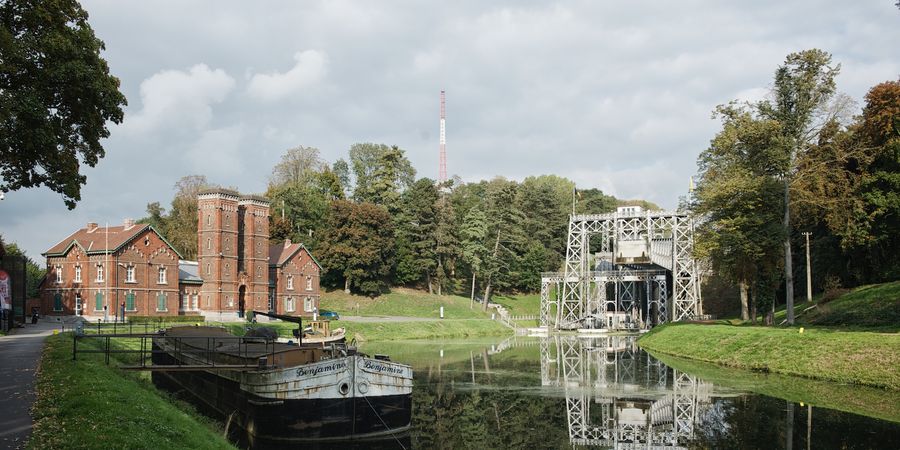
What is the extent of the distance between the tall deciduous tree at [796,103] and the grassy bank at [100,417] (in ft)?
109

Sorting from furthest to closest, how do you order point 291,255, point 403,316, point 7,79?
point 403,316 → point 291,255 → point 7,79

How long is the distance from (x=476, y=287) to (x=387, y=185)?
1935cm

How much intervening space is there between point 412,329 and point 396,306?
1562 cm

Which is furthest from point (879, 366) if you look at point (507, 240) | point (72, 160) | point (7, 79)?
point (507, 240)

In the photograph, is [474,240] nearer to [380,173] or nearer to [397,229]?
[397,229]

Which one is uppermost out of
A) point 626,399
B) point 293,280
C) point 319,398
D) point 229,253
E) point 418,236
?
point 418,236

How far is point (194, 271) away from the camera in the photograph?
67.8m

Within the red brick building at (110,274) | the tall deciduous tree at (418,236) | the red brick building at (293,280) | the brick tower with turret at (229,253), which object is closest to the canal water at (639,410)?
the red brick building at (110,274)

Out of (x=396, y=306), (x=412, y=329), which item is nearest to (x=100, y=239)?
(x=412, y=329)

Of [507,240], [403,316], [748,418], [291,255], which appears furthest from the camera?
[507,240]

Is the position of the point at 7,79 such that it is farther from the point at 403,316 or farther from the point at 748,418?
the point at 403,316

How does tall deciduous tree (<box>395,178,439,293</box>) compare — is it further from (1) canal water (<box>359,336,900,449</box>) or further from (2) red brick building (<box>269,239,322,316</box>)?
(1) canal water (<box>359,336,900,449</box>)

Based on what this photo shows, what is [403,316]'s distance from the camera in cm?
7950

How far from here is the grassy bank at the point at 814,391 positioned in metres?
22.2
